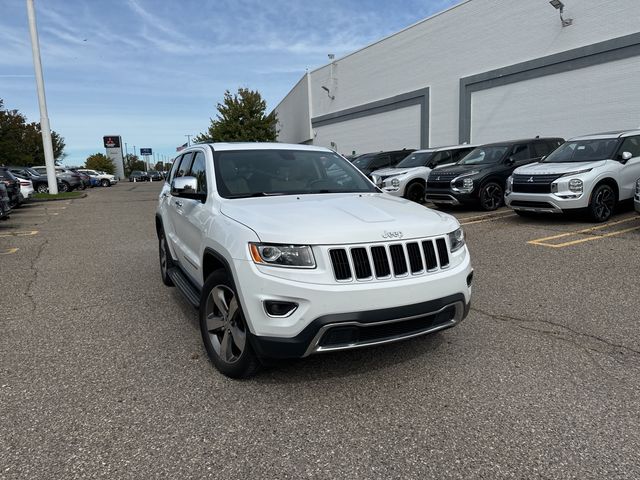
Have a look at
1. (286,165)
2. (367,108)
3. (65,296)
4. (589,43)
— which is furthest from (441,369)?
(367,108)

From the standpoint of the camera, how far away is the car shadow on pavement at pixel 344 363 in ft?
10.6

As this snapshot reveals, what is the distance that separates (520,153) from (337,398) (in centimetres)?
1056

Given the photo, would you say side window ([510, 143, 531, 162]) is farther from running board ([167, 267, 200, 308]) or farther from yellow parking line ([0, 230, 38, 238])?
yellow parking line ([0, 230, 38, 238])

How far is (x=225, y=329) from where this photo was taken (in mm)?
3252

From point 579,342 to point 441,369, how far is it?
1284 mm

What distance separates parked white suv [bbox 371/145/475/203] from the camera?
1299 cm

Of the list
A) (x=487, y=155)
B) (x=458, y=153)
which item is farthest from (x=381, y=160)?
(x=487, y=155)

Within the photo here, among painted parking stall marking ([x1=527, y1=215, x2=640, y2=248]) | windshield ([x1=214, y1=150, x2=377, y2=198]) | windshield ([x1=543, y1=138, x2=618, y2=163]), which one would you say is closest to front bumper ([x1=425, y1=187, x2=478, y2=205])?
windshield ([x1=543, y1=138, x2=618, y2=163])

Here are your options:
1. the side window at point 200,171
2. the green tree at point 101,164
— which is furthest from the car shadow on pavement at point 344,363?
the green tree at point 101,164

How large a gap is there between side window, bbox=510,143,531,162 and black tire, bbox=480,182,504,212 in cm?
93

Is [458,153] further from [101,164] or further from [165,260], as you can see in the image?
[101,164]

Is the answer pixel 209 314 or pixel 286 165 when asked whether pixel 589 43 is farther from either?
pixel 209 314

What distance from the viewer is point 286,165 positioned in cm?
425

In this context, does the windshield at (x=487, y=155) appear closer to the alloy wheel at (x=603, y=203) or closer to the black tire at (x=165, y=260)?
the alloy wheel at (x=603, y=203)
